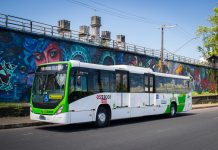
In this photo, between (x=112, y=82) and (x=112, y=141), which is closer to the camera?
(x=112, y=141)

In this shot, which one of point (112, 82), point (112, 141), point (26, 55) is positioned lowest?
point (112, 141)

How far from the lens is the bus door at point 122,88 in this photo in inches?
641

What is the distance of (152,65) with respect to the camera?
145 ft

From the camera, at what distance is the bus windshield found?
43.1 feet

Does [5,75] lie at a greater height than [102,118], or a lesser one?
greater

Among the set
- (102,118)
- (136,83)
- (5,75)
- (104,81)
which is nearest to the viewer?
(102,118)

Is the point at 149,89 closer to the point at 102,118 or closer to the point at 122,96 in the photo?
the point at 122,96

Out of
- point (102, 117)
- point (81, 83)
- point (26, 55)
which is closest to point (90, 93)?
point (81, 83)

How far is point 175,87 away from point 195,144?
1261 centimetres

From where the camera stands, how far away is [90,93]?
14242 mm

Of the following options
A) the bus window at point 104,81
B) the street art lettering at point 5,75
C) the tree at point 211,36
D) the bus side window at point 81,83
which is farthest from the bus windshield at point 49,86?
the tree at point 211,36

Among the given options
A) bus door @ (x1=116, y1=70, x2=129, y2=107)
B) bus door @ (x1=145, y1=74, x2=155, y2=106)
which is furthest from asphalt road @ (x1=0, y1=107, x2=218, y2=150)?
bus door @ (x1=145, y1=74, x2=155, y2=106)

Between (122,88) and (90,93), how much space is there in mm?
2803

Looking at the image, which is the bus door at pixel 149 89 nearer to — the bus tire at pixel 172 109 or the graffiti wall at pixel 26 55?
the bus tire at pixel 172 109
